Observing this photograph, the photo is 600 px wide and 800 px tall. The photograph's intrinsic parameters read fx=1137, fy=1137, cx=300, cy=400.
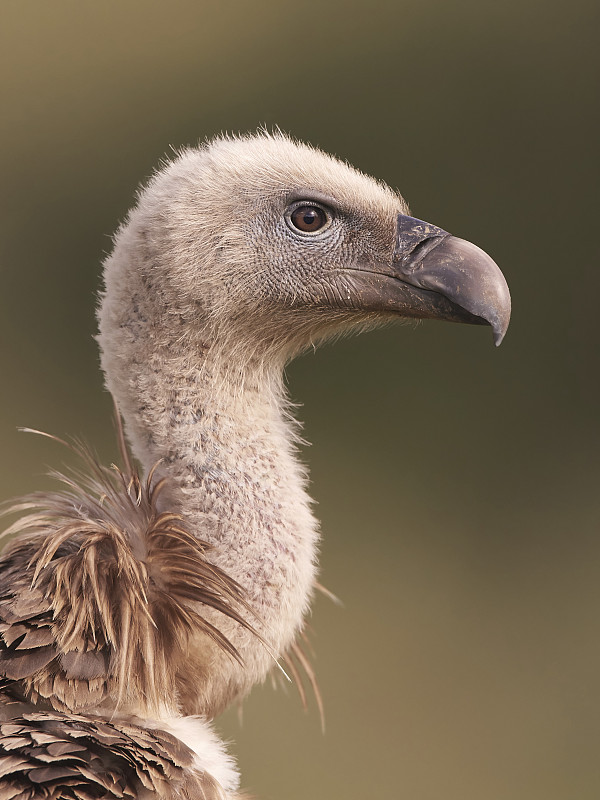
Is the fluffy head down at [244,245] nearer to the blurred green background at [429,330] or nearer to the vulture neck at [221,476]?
the vulture neck at [221,476]

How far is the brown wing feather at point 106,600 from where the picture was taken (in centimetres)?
112

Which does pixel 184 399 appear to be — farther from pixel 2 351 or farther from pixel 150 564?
pixel 2 351

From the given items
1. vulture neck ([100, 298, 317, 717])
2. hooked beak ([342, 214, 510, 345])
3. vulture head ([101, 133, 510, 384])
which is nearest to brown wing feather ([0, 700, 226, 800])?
vulture neck ([100, 298, 317, 717])

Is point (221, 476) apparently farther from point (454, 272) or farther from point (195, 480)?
point (454, 272)

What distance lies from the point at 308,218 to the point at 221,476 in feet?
1.13

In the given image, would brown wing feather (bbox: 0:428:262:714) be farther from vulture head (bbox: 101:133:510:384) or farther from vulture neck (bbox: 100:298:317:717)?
vulture head (bbox: 101:133:510:384)

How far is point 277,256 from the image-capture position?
4.51 ft

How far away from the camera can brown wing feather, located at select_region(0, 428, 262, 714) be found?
1.12 metres

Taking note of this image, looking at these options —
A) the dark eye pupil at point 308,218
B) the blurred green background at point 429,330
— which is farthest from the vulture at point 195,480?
the blurred green background at point 429,330

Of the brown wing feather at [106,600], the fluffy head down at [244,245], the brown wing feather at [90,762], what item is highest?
the fluffy head down at [244,245]

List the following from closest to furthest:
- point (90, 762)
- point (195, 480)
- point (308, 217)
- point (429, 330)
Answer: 1. point (90, 762)
2. point (195, 480)
3. point (308, 217)
4. point (429, 330)

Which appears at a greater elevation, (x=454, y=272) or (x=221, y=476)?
(x=454, y=272)

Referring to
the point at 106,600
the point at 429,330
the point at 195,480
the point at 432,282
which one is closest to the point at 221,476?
the point at 195,480

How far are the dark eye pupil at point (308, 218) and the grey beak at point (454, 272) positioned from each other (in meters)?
0.10
